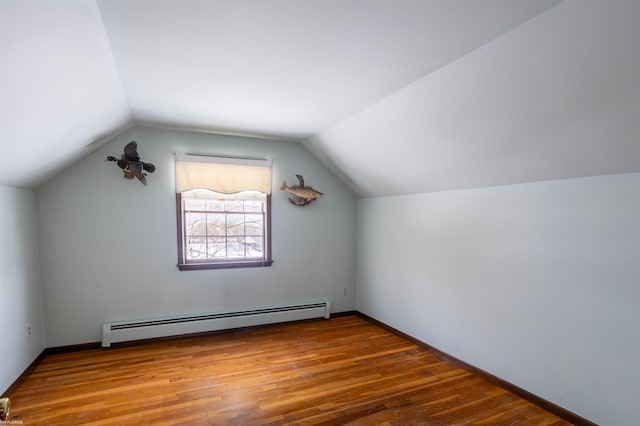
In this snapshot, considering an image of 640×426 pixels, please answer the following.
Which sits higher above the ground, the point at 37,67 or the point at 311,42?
the point at 311,42

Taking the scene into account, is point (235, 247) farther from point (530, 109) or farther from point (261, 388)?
point (530, 109)

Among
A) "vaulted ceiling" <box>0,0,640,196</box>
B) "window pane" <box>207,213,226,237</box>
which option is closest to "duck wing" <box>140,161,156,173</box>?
"vaulted ceiling" <box>0,0,640,196</box>

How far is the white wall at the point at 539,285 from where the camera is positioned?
198 cm

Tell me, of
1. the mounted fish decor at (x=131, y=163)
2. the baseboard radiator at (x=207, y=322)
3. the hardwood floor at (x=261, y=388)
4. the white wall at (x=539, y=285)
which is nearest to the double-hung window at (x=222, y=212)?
the mounted fish decor at (x=131, y=163)

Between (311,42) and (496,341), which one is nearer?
(311,42)

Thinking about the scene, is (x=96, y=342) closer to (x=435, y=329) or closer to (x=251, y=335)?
(x=251, y=335)

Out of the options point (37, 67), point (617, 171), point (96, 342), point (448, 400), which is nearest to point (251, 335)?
point (96, 342)

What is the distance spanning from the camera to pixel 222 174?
3787 millimetres

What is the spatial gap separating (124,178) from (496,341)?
157 inches

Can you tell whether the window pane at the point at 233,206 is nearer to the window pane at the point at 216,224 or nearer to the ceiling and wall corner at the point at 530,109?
the window pane at the point at 216,224

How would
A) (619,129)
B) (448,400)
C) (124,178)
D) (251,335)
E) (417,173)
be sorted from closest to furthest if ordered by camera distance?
1. (619,129)
2. (448,400)
3. (417,173)
4. (124,178)
5. (251,335)

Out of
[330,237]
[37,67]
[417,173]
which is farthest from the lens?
[330,237]

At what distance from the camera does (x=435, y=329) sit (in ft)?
10.9

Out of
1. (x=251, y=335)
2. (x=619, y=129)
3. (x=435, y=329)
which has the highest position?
(x=619, y=129)
